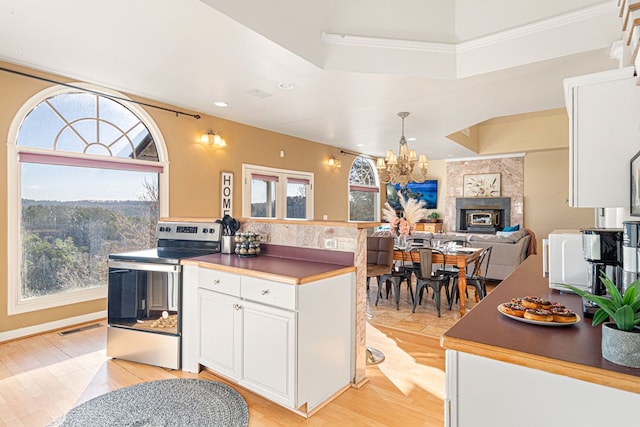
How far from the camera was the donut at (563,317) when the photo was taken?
1200 millimetres

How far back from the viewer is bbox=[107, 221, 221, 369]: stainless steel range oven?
2633 millimetres

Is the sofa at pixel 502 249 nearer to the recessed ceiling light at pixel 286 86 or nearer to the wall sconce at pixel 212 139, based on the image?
the recessed ceiling light at pixel 286 86

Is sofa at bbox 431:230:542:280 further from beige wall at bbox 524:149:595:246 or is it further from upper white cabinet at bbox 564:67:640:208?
upper white cabinet at bbox 564:67:640:208

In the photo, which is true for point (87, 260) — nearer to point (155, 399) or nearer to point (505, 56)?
point (155, 399)

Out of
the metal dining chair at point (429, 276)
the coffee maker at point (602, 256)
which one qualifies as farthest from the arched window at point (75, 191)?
the coffee maker at point (602, 256)

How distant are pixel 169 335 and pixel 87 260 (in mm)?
1908

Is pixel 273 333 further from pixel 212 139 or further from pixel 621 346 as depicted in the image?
pixel 212 139

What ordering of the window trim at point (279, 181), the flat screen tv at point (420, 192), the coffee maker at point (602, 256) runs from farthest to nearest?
→ the flat screen tv at point (420, 192), the window trim at point (279, 181), the coffee maker at point (602, 256)

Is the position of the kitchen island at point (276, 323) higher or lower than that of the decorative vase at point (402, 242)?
lower

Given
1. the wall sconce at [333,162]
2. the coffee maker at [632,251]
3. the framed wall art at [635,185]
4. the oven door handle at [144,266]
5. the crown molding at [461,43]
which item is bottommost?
the oven door handle at [144,266]

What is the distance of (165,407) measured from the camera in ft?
7.00

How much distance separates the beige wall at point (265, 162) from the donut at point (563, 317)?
430 cm

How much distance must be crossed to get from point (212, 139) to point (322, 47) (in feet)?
7.83

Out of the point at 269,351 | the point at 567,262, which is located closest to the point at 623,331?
the point at 567,262
